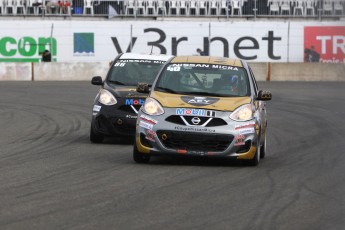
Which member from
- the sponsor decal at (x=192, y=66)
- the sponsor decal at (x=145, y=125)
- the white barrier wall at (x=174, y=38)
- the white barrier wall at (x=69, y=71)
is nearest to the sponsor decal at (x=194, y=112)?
the sponsor decal at (x=145, y=125)

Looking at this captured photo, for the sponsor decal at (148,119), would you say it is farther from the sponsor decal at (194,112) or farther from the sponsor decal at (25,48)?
the sponsor decal at (25,48)

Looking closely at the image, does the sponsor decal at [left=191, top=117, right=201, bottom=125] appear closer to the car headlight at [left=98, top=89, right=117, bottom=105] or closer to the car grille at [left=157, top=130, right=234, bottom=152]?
the car grille at [left=157, top=130, right=234, bottom=152]

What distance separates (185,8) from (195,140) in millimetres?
36781

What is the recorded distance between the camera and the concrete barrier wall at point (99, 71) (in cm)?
4094

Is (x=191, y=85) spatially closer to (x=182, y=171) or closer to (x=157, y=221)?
(x=182, y=171)

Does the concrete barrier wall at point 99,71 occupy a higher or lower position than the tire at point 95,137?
higher

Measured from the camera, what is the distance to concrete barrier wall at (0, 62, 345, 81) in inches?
1612

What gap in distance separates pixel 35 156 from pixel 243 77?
3146 mm

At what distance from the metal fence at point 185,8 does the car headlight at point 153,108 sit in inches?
1406

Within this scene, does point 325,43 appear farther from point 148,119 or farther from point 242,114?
point 148,119

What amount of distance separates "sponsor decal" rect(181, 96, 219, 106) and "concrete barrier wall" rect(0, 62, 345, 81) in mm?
28523

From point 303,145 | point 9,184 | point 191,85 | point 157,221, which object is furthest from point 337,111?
point 157,221

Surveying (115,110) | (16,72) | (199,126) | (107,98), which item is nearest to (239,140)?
(199,126)

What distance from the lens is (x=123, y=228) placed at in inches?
303
